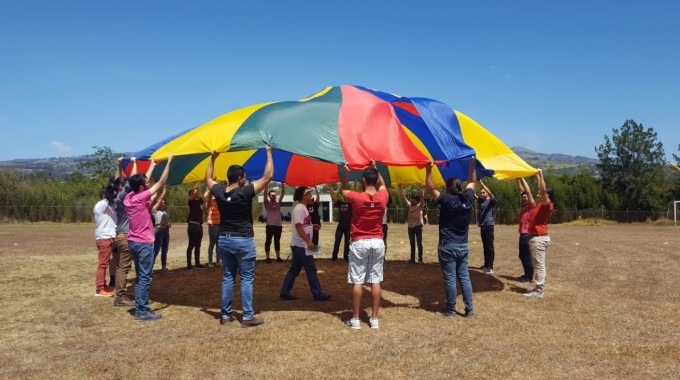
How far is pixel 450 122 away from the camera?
8008 millimetres

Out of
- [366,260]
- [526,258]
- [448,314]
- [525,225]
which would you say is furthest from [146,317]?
[526,258]

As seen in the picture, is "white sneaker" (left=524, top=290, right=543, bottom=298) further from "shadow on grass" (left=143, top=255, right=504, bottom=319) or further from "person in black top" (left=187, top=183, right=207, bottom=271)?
"person in black top" (left=187, top=183, right=207, bottom=271)

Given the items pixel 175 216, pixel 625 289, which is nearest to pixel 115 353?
pixel 625 289

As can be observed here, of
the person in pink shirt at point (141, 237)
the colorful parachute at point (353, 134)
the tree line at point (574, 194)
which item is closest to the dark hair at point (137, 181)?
the person in pink shirt at point (141, 237)

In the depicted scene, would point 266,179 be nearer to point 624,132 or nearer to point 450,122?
point 450,122

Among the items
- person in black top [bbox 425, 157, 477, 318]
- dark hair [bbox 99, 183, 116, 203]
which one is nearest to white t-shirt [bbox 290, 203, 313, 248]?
person in black top [bbox 425, 157, 477, 318]

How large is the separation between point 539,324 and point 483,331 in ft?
2.76

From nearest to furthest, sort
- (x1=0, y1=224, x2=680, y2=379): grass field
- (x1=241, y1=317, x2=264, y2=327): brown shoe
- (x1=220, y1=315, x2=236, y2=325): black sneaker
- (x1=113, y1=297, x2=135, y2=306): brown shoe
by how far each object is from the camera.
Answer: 1. (x1=0, y1=224, x2=680, y2=379): grass field
2. (x1=241, y1=317, x2=264, y2=327): brown shoe
3. (x1=220, y1=315, x2=236, y2=325): black sneaker
4. (x1=113, y1=297, x2=135, y2=306): brown shoe

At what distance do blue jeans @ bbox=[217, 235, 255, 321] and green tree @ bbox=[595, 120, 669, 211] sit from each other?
42973 mm

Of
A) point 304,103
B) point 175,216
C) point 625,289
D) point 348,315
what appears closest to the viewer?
point 348,315

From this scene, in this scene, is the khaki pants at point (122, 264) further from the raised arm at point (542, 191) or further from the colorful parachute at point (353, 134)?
the raised arm at point (542, 191)

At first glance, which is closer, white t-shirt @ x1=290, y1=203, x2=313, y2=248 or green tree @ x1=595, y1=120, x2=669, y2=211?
white t-shirt @ x1=290, y1=203, x2=313, y2=248

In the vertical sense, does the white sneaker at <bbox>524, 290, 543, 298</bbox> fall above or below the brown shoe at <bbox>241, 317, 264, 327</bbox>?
below

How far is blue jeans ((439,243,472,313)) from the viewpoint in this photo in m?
6.32
